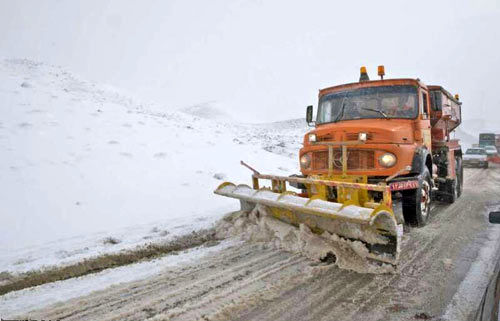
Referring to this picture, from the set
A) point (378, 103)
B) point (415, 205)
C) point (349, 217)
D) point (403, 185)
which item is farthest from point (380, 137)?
point (349, 217)

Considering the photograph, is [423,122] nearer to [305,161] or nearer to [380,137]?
[380,137]

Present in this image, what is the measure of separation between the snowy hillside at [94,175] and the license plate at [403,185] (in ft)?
11.8

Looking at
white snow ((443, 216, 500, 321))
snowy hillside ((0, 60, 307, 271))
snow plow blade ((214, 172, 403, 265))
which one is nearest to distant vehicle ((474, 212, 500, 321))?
white snow ((443, 216, 500, 321))

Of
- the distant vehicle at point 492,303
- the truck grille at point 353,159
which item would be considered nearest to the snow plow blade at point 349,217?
the truck grille at point 353,159

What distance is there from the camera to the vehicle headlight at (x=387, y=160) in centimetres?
534

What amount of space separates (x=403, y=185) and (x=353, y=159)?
34.5 inches

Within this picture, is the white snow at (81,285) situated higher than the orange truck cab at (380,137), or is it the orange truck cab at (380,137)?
the orange truck cab at (380,137)

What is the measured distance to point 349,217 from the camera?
3902mm

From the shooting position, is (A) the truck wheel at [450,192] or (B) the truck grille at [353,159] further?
(A) the truck wheel at [450,192]

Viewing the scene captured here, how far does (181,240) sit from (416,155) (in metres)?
4.20

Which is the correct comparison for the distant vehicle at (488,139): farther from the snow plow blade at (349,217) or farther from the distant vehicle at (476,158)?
the snow plow blade at (349,217)

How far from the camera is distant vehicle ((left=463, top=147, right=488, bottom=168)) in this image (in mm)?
19703

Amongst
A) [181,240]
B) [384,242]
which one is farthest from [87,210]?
[384,242]

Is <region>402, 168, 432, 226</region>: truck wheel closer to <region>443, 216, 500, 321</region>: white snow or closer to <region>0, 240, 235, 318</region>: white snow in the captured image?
<region>443, 216, 500, 321</region>: white snow
